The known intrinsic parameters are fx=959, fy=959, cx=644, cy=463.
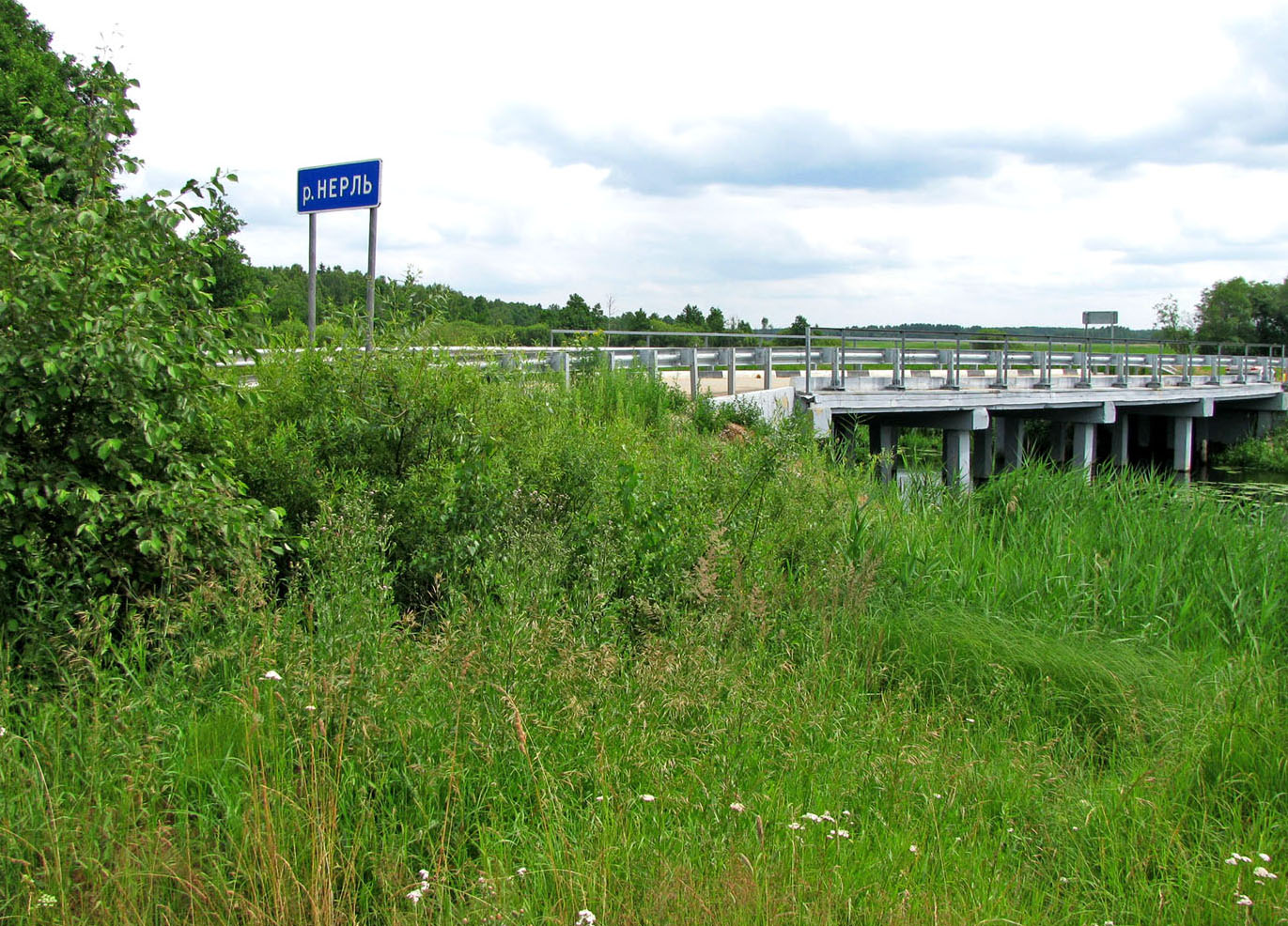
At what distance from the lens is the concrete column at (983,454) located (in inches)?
1038

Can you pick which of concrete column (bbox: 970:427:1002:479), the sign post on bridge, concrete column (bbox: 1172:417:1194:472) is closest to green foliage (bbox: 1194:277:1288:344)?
concrete column (bbox: 1172:417:1194:472)

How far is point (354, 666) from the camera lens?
10.8ft

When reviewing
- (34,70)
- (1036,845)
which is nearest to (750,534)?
(1036,845)

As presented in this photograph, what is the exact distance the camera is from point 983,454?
97.9ft

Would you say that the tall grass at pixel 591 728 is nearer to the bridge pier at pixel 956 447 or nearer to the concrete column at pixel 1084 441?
the bridge pier at pixel 956 447

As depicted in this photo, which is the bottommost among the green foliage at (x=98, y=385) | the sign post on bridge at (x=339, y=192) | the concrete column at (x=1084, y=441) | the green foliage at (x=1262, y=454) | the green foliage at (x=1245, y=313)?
the green foliage at (x=1262, y=454)

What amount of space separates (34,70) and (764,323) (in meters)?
23.0

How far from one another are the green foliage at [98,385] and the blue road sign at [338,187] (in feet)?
13.5

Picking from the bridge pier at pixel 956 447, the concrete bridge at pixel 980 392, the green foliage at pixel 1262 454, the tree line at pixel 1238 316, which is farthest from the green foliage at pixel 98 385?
the tree line at pixel 1238 316

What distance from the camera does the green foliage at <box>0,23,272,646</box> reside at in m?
4.18

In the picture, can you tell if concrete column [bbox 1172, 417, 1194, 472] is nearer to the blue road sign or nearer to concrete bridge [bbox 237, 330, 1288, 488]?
concrete bridge [bbox 237, 330, 1288, 488]

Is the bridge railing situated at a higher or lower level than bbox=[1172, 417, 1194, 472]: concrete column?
higher

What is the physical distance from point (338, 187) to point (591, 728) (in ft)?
24.0

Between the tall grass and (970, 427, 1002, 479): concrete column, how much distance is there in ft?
65.3
